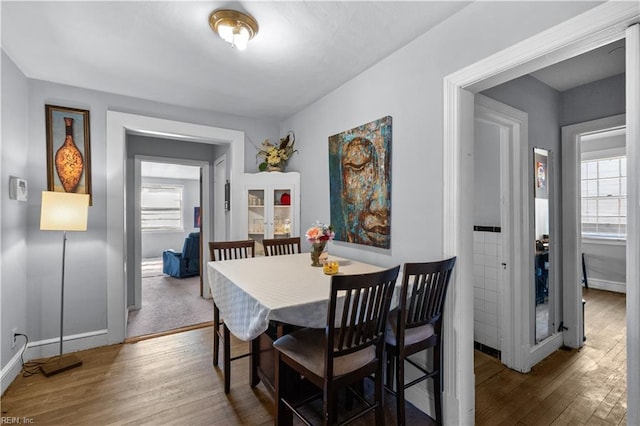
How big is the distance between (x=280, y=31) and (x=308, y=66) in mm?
552

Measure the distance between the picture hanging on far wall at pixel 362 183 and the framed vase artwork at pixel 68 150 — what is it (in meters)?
2.47

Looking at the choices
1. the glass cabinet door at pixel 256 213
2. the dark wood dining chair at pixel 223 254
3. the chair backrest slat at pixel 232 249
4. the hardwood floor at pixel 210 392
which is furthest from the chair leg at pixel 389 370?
the glass cabinet door at pixel 256 213

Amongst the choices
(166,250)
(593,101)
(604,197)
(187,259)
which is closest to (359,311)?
(593,101)

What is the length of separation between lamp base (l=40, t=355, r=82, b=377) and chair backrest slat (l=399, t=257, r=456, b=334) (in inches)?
114

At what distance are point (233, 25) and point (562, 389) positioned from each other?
354cm

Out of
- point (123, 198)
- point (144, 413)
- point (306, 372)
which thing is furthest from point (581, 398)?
point (123, 198)

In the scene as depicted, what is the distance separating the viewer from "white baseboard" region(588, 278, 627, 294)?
467cm

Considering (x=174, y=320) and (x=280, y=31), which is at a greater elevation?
(x=280, y=31)

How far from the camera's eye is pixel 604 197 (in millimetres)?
5145

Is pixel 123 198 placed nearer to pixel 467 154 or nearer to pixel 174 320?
pixel 174 320

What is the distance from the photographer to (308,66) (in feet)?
8.37

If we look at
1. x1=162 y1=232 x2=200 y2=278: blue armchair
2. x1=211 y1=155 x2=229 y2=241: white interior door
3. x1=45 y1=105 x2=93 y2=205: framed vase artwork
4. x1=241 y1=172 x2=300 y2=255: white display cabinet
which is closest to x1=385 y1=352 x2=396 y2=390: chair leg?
x1=241 y1=172 x2=300 y2=255: white display cabinet

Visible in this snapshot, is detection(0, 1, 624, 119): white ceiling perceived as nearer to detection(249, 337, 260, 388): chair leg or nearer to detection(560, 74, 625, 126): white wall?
detection(560, 74, 625, 126): white wall

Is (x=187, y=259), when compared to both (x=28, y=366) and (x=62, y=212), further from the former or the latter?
(x=62, y=212)
